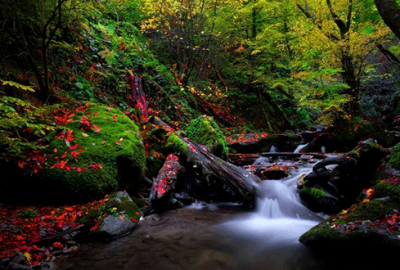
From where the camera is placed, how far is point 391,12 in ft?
12.3

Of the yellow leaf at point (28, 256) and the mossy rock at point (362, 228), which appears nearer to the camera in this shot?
the yellow leaf at point (28, 256)

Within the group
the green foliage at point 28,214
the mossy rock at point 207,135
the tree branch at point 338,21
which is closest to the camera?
the green foliage at point 28,214

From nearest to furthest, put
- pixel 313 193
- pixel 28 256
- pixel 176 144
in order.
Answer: pixel 28 256 → pixel 313 193 → pixel 176 144

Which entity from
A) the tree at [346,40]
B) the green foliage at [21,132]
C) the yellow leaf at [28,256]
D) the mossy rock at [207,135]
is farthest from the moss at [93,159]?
the tree at [346,40]

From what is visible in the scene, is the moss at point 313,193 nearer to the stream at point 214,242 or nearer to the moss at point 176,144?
the stream at point 214,242

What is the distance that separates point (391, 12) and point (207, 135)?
5521mm

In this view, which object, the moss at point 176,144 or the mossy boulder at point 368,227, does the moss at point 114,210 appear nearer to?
the moss at point 176,144

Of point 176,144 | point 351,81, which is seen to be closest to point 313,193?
point 176,144

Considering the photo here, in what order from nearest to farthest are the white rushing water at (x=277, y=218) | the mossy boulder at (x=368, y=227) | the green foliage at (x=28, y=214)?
the mossy boulder at (x=368, y=227)
the green foliage at (x=28, y=214)
the white rushing water at (x=277, y=218)

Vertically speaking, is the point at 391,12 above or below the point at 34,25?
below

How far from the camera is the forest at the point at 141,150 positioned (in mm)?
3379

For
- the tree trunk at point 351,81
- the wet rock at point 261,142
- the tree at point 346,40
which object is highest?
the tree at point 346,40

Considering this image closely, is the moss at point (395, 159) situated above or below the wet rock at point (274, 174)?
above

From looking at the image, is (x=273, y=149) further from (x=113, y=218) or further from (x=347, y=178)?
(x=113, y=218)
